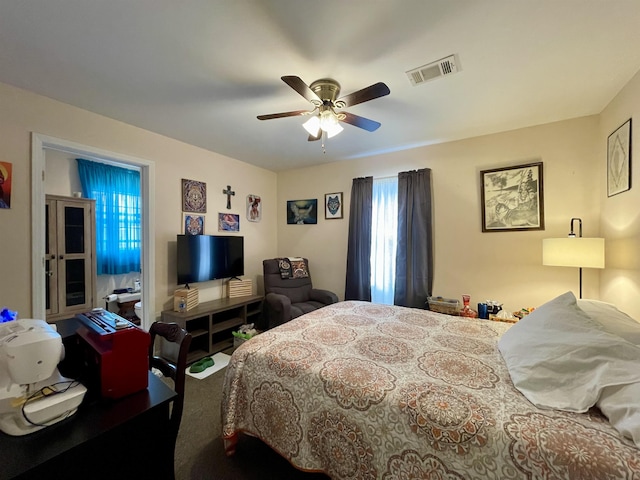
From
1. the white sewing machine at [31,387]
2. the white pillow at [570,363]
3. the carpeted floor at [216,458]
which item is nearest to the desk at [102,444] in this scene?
the white sewing machine at [31,387]

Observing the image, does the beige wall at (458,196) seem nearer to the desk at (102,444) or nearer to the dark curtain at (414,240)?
the dark curtain at (414,240)

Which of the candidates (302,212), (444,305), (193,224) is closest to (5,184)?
(193,224)

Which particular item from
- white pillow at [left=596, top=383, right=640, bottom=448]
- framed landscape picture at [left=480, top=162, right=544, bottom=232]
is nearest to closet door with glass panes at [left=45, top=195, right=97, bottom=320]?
white pillow at [left=596, top=383, right=640, bottom=448]

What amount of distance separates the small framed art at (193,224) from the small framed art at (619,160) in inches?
159

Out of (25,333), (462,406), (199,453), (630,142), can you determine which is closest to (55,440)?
(25,333)

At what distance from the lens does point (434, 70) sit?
1.75m

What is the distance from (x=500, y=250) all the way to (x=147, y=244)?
3856 mm

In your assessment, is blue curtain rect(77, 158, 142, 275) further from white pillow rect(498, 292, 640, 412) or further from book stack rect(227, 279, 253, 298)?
white pillow rect(498, 292, 640, 412)

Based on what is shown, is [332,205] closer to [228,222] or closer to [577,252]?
[228,222]

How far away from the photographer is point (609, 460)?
768 mm

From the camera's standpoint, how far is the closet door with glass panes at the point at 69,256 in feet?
11.3

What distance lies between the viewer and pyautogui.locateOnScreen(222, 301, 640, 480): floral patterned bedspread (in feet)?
2.77

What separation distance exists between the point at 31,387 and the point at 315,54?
2030mm

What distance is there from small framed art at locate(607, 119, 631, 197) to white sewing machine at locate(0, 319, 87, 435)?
3369 mm
